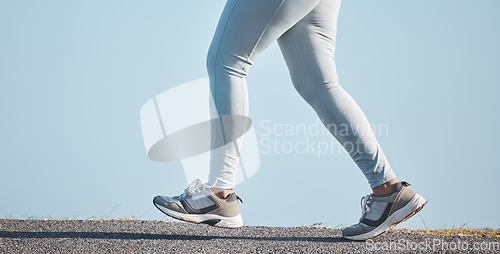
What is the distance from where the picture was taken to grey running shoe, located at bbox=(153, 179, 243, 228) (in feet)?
7.16

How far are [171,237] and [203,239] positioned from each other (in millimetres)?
162

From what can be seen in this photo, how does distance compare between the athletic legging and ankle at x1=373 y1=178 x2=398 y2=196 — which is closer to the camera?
the athletic legging

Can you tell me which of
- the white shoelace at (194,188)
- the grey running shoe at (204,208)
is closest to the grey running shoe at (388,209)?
the grey running shoe at (204,208)

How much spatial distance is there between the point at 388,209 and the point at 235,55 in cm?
97

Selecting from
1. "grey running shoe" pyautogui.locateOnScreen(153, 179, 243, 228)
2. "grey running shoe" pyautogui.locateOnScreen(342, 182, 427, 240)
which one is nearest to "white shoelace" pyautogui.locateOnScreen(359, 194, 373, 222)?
"grey running shoe" pyautogui.locateOnScreen(342, 182, 427, 240)

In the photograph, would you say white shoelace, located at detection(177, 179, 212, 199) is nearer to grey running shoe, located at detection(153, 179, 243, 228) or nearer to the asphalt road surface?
grey running shoe, located at detection(153, 179, 243, 228)

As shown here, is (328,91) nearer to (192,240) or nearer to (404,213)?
(404,213)

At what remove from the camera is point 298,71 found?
2.18 meters

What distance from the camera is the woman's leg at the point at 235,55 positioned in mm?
1955

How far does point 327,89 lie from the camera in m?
2.13

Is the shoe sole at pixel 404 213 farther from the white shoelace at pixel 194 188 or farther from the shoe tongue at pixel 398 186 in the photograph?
the white shoelace at pixel 194 188

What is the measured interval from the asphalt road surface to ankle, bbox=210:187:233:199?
226mm

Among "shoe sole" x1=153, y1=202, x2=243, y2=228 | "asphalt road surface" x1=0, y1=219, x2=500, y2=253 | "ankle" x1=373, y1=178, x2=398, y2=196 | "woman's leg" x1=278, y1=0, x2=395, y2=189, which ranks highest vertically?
"woman's leg" x1=278, y1=0, x2=395, y2=189

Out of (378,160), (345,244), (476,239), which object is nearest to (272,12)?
(378,160)
